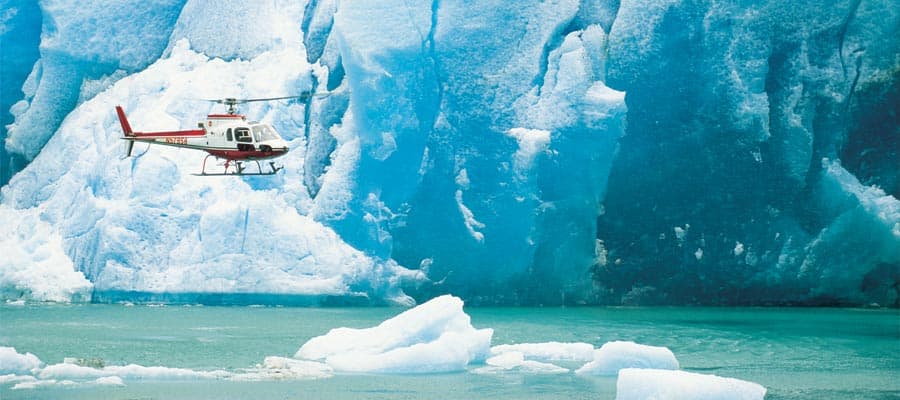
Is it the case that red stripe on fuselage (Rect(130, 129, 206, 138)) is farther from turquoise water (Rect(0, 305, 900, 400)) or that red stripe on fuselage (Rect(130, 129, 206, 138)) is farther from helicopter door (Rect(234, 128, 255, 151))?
turquoise water (Rect(0, 305, 900, 400))

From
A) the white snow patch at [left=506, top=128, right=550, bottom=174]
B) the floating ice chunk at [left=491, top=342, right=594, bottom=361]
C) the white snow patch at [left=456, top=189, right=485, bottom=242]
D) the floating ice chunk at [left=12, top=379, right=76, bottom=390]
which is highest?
the white snow patch at [left=506, top=128, right=550, bottom=174]

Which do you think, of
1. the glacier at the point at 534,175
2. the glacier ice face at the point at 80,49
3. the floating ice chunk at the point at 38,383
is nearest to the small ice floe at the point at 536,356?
the floating ice chunk at the point at 38,383

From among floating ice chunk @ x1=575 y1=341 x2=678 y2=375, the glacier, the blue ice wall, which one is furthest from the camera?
the blue ice wall

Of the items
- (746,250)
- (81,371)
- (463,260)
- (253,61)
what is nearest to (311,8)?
(253,61)

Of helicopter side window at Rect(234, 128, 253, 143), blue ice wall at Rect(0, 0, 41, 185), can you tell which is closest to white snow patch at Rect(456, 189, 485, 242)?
helicopter side window at Rect(234, 128, 253, 143)

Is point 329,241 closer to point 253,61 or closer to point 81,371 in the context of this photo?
point 253,61
